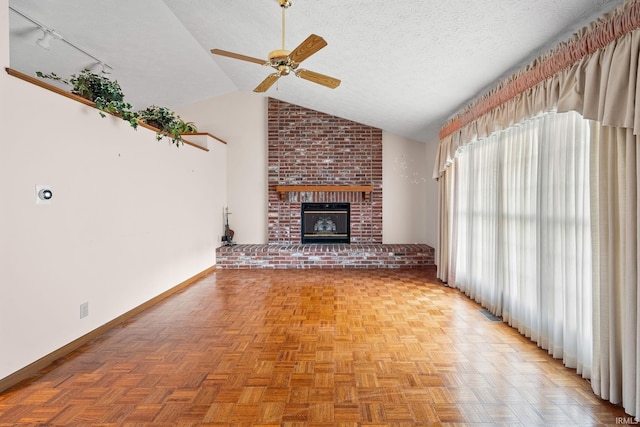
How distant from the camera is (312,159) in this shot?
6.57m

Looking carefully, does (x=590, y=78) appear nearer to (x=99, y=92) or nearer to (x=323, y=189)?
(x=99, y=92)

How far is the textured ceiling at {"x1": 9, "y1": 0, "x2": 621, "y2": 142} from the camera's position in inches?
96.0

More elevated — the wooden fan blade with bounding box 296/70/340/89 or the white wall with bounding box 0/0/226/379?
the wooden fan blade with bounding box 296/70/340/89

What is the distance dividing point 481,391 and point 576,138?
1671 millimetres

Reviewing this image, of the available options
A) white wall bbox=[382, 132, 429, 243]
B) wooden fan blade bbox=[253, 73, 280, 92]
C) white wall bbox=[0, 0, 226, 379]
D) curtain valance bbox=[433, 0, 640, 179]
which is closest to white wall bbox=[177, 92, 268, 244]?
white wall bbox=[0, 0, 226, 379]

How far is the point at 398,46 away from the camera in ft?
10.2

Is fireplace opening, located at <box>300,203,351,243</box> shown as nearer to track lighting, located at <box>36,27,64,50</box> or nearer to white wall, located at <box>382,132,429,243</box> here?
white wall, located at <box>382,132,429,243</box>

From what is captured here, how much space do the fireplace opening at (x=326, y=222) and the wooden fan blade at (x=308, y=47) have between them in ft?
13.5

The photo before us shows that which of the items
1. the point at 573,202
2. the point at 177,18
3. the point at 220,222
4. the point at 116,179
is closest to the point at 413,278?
the point at 573,202

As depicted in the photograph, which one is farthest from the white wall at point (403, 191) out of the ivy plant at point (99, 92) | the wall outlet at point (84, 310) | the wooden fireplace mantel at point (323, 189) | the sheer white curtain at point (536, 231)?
the wall outlet at point (84, 310)

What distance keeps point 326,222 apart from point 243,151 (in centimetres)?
204

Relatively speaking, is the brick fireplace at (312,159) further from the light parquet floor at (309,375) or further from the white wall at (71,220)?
the light parquet floor at (309,375)

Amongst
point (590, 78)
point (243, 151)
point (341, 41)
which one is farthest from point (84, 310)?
point (243, 151)

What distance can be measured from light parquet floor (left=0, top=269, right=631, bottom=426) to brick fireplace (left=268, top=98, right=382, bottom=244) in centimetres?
304
